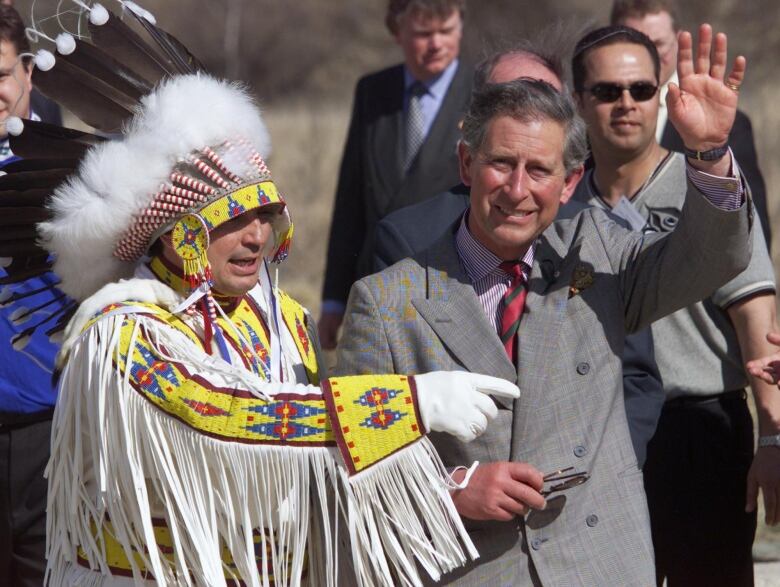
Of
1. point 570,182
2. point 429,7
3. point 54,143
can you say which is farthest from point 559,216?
point 429,7

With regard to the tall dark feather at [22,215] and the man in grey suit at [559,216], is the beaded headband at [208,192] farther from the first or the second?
the man in grey suit at [559,216]

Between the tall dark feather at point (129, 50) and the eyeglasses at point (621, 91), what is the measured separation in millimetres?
1513

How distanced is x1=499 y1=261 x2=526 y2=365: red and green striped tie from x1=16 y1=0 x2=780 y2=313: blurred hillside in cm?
727

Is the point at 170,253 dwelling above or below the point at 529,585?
above

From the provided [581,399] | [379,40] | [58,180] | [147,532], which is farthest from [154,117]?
[379,40]

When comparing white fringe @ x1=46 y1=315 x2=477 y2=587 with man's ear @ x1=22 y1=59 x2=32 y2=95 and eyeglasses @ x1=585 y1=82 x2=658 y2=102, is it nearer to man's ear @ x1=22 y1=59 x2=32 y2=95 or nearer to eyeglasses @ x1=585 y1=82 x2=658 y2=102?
man's ear @ x1=22 y1=59 x2=32 y2=95

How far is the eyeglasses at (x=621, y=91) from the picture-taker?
168 inches

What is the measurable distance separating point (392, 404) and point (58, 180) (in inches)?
41.1

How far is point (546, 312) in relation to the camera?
10.3 feet

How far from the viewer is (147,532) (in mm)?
3002

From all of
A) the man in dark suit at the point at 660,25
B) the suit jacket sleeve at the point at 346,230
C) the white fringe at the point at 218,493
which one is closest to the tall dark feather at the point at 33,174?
the white fringe at the point at 218,493

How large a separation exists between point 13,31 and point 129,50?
4.37 ft

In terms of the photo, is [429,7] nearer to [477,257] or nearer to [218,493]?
[477,257]

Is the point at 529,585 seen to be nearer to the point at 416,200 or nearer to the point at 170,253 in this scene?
the point at 170,253
